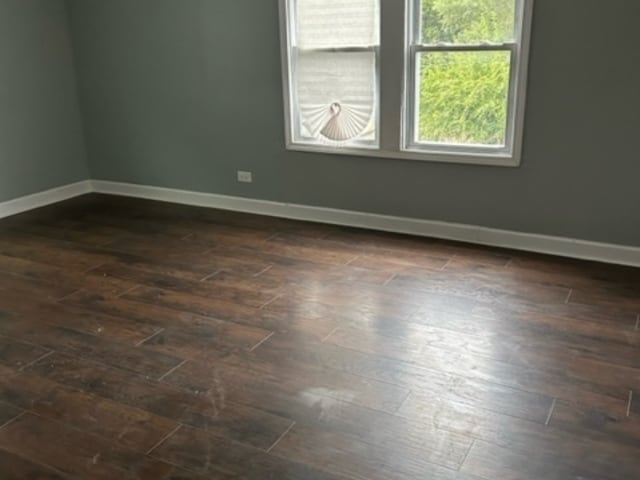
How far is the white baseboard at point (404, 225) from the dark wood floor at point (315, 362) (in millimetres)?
118

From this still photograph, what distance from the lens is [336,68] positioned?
419 centimetres

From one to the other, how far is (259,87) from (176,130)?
0.90 m

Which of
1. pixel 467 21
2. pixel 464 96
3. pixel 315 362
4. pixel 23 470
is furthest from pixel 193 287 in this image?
pixel 467 21

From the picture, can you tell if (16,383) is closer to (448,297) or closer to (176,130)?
(448,297)

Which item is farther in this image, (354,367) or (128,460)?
(354,367)

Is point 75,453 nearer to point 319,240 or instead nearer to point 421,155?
point 319,240

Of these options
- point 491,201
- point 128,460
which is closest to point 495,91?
point 491,201

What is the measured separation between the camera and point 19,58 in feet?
15.9

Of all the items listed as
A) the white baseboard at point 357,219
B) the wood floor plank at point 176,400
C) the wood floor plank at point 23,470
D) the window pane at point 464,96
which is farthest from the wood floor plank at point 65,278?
the window pane at point 464,96

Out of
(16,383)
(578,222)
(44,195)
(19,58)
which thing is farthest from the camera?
(44,195)

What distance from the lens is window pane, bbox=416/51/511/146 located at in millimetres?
3734

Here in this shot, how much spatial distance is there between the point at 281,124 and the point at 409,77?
1.06 meters

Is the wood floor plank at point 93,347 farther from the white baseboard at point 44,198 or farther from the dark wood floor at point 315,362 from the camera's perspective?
the white baseboard at point 44,198

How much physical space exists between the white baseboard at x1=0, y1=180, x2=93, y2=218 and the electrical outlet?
5.47 ft
